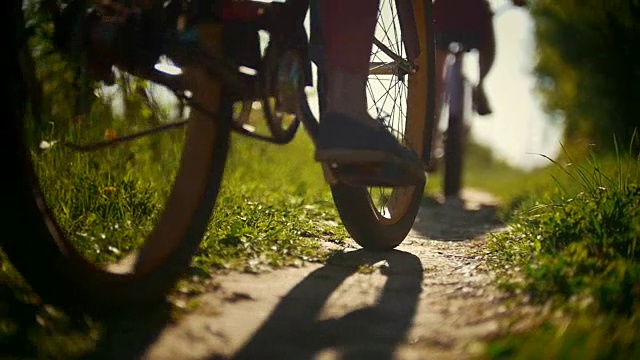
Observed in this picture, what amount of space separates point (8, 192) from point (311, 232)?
151cm

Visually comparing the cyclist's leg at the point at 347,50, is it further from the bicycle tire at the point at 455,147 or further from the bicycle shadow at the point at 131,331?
the bicycle tire at the point at 455,147

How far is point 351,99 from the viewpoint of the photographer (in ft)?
6.98

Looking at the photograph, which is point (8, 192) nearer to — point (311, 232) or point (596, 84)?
point (311, 232)

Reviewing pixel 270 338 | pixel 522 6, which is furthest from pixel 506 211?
pixel 270 338

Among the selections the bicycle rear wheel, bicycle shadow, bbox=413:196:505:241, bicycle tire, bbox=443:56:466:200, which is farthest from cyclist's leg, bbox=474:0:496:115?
the bicycle rear wheel

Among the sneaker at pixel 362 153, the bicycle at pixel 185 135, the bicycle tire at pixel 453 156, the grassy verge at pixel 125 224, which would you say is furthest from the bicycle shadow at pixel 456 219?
the sneaker at pixel 362 153

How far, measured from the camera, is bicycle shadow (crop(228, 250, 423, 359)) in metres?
1.60

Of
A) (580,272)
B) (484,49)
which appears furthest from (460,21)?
(580,272)

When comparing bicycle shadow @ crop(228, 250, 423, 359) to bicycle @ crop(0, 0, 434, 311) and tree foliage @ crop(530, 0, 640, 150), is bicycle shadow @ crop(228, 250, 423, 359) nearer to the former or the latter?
bicycle @ crop(0, 0, 434, 311)

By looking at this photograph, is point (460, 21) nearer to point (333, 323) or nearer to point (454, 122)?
point (454, 122)

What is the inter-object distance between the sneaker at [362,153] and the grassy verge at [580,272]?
0.41 meters

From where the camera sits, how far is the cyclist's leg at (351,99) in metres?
2.04

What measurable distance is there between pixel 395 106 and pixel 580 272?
1009mm

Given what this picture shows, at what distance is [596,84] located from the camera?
686 cm
